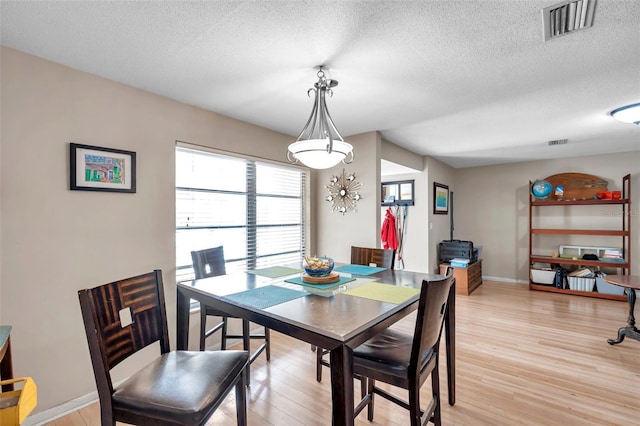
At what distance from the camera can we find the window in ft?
9.25

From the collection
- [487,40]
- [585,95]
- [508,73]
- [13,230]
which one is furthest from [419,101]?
[13,230]

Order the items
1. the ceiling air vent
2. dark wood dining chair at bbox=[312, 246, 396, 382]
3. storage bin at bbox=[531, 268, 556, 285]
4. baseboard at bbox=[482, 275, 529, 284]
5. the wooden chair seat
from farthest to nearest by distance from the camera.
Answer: baseboard at bbox=[482, 275, 529, 284]
storage bin at bbox=[531, 268, 556, 285]
dark wood dining chair at bbox=[312, 246, 396, 382]
the ceiling air vent
the wooden chair seat

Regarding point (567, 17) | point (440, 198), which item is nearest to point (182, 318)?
point (567, 17)

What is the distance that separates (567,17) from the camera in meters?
1.53

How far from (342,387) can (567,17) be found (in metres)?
2.06

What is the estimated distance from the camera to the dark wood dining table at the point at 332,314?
1.18m

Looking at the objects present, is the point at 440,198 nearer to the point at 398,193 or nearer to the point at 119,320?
the point at 398,193

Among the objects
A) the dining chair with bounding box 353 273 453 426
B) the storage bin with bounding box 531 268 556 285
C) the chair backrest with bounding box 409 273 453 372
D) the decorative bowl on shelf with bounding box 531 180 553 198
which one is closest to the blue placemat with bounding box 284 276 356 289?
the dining chair with bounding box 353 273 453 426

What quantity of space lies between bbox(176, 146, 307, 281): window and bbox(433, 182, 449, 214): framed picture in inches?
105

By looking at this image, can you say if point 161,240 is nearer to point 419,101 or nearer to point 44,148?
point 44,148

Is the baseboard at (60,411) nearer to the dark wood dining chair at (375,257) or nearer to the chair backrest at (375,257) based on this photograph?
the dark wood dining chair at (375,257)

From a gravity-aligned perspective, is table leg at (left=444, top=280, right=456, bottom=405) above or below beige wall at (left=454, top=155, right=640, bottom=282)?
below

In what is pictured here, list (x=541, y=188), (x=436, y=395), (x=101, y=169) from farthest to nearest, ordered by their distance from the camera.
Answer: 1. (x=541, y=188)
2. (x=101, y=169)
3. (x=436, y=395)

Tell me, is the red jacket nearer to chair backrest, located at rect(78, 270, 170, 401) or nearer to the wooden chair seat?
the wooden chair seat
